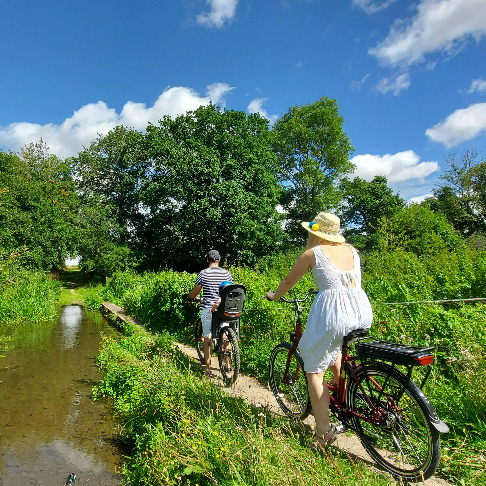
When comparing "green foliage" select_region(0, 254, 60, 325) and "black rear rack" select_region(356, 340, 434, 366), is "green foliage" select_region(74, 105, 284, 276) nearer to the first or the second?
"green foliage" select_region(0, 254, 60, 325)

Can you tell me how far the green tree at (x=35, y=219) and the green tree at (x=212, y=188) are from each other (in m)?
6.40

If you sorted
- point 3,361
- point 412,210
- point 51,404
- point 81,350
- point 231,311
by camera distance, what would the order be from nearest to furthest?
point 231,311, point 51,404, point 3,361, point 81,350, point 412,210

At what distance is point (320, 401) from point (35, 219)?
27.4m

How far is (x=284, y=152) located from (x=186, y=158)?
44.6 ft

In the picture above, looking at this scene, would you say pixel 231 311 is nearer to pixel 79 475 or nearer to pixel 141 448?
pixel 141 448

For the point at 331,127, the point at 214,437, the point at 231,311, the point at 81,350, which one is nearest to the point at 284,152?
the point at 331,127

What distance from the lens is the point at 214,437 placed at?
10.4 ft

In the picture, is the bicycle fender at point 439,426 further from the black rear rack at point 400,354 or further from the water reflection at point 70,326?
the water reflection at point 70,326

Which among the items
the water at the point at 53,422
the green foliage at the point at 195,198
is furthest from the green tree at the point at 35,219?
the water at the point at 53,422

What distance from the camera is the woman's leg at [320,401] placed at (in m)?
3.05

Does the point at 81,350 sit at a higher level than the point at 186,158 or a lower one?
lower

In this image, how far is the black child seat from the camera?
5.42 m

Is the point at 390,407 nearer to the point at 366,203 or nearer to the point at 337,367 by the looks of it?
the point at 337,367

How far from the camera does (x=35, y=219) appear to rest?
85.6 ft
